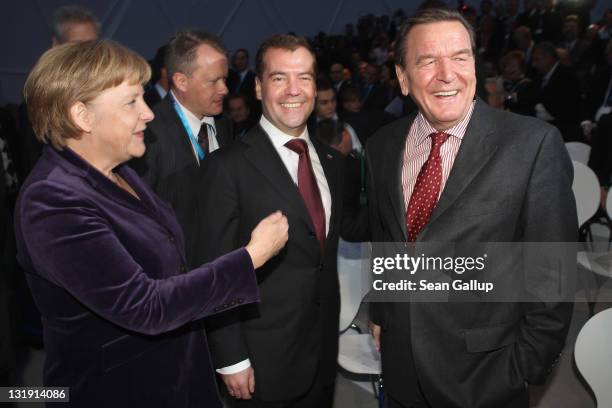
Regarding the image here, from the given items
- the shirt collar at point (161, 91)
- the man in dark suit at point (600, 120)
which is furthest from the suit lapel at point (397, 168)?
the man in dark suit at point (600, 120)

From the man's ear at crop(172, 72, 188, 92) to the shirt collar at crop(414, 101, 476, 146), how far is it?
5.18 feet

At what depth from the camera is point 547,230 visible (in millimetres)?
1489

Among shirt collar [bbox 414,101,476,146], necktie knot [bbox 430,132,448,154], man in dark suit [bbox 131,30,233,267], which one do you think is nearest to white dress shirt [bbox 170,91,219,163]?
man in dark suit [bbox 131,30,233,267]

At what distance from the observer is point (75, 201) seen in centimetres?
130

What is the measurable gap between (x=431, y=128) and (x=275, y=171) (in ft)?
1.87

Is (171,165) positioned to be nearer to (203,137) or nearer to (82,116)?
(203,137)

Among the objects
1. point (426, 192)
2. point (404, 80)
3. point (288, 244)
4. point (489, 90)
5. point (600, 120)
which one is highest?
point (489, 90)

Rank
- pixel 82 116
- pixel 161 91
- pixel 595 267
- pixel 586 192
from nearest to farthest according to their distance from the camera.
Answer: pixel 82 116 < pixel 595 267 < pixel 586 192 < pixel 161 91

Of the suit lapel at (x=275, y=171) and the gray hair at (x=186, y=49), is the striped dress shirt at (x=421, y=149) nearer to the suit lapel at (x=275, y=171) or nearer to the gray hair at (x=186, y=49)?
the suit lapel at (x=275, y=171)

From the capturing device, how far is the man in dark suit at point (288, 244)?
1845 millimetres

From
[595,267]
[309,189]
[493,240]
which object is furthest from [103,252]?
[595,267]

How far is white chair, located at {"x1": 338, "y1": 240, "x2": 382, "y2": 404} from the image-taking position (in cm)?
263

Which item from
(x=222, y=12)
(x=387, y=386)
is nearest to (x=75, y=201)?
(x=387, y=386)

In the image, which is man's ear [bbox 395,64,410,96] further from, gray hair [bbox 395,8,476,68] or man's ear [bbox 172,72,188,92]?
man's ear [bbox 172,72,188,92]
